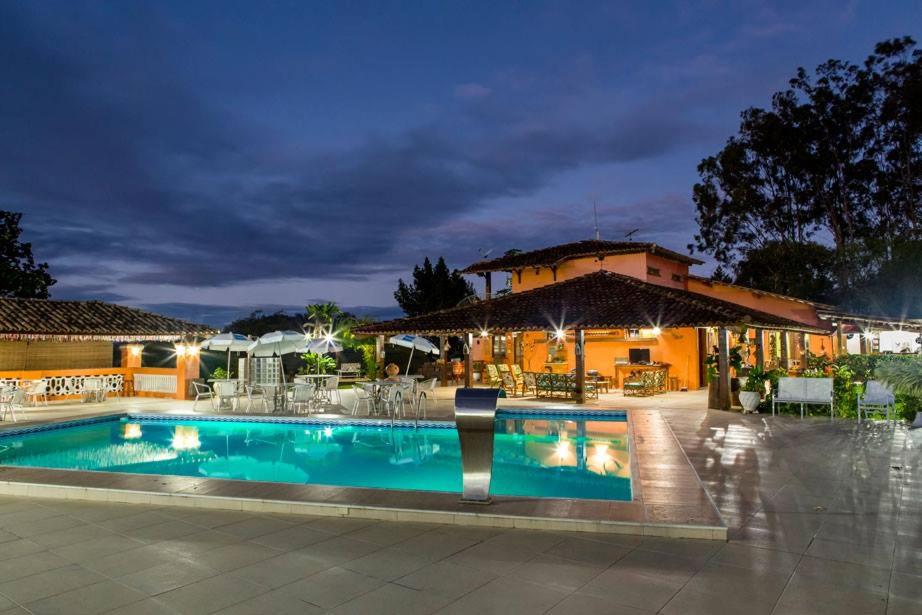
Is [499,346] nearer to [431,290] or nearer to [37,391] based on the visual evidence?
[431,290]

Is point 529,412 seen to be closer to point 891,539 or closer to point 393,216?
point 891,539

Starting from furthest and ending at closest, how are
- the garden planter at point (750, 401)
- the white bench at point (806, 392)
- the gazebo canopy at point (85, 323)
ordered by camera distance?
the gazebo canopy at point (85, 323)
the garden planter at point (750, 401)
the white bench at point (806, 392)

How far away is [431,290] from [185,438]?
24484 millimetres

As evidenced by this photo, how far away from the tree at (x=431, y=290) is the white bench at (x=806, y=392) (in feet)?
80.5

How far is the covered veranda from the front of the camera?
14.5 metres

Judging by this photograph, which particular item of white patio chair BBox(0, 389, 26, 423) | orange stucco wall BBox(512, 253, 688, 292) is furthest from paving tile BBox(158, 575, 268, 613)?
orange stucco wall BBox(512, 253, 688, 292)

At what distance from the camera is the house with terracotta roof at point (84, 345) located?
17.0 m

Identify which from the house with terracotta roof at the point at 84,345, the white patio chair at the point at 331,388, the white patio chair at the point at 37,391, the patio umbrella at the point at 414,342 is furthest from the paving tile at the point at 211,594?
the house with terracotta roof at the point at 84,345

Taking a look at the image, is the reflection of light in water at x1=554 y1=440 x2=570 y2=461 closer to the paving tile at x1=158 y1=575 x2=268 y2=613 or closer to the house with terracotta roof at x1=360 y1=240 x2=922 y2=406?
the house with terracotta roof at x1=360 y1=240 x2=922 y2=406

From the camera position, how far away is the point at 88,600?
3607 millimetres

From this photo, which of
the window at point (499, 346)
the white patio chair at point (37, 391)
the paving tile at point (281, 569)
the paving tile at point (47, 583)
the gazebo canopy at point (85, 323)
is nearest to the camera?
the paving tile at point (47, 583)

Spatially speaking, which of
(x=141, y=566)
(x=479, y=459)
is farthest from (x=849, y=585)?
(x=141, y=566)

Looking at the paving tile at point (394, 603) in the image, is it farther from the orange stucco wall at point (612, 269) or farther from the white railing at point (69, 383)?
the orange stucco wall at point (612, 269)

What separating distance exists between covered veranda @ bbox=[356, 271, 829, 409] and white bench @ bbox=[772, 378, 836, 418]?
1357mm
